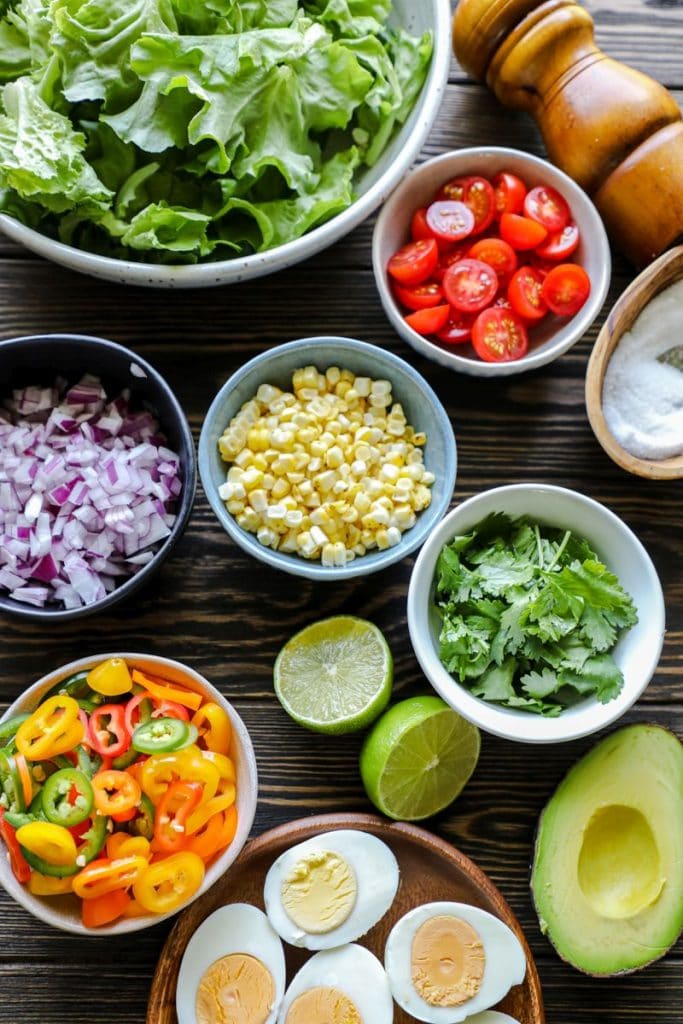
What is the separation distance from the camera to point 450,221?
160cm

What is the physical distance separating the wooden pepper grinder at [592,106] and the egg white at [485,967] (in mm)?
1138

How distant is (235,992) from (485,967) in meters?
0.40

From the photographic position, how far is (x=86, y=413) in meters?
1.55

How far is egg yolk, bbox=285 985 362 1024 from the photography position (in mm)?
1519

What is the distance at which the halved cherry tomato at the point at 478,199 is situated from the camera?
162cm

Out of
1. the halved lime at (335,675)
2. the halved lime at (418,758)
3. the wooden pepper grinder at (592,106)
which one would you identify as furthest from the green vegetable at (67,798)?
the wooden pepper grinder at (592,106)

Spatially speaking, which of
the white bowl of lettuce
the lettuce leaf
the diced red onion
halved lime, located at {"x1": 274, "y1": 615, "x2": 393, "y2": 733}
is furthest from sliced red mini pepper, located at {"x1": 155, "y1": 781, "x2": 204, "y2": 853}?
the lettuce leaf

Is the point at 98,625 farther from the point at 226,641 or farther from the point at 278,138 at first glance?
the point at 278,138

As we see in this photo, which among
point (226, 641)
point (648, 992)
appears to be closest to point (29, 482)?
point (226, 641)

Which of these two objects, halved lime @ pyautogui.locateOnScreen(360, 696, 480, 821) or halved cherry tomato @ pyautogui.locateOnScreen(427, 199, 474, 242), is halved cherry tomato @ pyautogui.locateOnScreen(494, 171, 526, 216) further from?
halved lime @ pyautogui.locateOnScreen(360, 696, 480, 821)

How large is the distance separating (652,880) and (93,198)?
138 centimetres

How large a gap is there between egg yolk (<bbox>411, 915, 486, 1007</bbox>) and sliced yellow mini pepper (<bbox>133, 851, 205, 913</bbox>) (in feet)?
1.31

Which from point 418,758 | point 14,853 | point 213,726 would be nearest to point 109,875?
point 14,853

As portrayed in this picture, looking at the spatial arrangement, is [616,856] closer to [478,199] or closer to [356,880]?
[356,880]
